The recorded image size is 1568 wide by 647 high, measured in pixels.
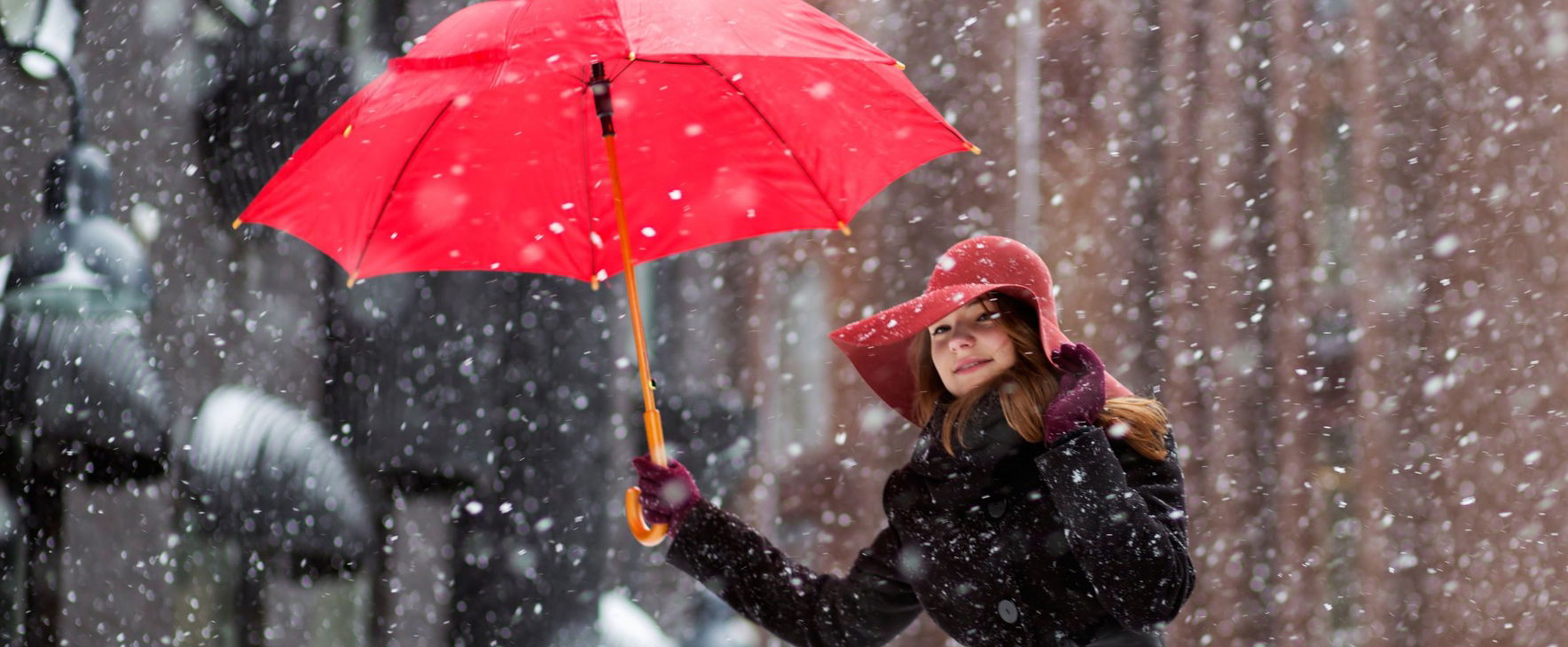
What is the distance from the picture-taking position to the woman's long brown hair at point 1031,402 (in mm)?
2066

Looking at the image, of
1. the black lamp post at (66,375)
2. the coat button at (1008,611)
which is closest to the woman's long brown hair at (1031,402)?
the coat button at (1008,611)

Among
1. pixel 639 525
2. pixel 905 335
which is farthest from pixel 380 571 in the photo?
pixel 905 335

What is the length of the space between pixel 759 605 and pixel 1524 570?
12.0 ft

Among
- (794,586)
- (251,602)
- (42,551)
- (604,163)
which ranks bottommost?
(251,602)

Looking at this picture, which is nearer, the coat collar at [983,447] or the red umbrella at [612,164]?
the coat collar at [983,447]

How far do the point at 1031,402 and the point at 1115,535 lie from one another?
0.30m

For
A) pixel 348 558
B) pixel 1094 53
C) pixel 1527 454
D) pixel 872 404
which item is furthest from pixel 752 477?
pixel 1527 454

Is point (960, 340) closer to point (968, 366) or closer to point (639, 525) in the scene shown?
point (968, 366)

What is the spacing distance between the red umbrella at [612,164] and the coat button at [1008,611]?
0.67 meters

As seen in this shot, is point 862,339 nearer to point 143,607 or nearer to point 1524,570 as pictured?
point 143,607

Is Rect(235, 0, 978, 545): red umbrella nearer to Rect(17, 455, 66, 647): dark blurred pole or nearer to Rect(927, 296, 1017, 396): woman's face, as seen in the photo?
Rect(927, 296, 1017, 396): woman's face

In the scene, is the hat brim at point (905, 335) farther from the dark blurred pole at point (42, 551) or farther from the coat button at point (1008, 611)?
the dark blurred pole at point (42, 551)

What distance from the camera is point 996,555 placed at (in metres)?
2.14

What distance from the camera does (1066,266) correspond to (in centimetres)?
430
